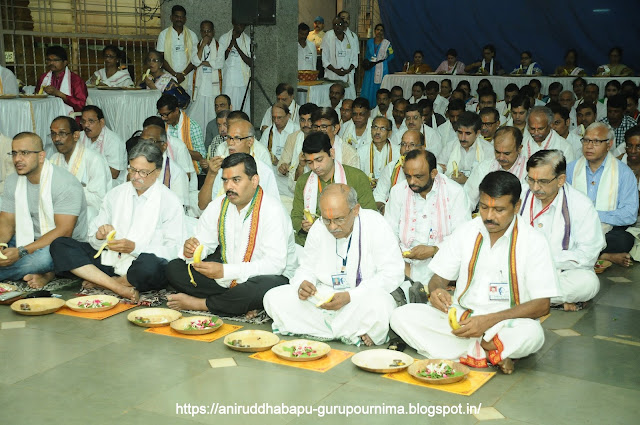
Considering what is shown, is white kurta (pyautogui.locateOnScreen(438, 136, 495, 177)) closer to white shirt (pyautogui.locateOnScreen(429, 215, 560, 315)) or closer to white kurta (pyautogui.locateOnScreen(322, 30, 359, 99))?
white shirt (pyautogui.locateOnScreen(429, 215, 560, 315))

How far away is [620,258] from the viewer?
598 centimetres

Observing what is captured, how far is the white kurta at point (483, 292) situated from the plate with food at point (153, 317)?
1353 millimetres

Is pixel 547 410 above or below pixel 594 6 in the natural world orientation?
below

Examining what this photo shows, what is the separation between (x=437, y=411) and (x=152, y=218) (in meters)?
2.60

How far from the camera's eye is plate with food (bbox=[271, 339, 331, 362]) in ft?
13.0

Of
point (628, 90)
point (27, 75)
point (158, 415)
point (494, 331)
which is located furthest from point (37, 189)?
point (628, 90)

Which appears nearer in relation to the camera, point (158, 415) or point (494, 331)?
point (158, 415)

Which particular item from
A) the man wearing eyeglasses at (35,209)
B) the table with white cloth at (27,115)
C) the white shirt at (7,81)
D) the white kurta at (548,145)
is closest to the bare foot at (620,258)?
the white kurta at (548,145)

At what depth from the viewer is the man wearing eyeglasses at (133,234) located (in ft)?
17.0

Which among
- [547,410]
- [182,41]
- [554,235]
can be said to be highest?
[182,41]

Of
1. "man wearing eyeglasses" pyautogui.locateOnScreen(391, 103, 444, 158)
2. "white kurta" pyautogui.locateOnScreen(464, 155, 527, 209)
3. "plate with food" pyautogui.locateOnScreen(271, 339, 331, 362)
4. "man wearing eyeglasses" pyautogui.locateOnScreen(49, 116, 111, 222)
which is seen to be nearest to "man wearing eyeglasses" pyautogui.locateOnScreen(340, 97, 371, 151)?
"man wearing eyeglasses" pyautogui.locateOnScreen(391, 103, 444, 158)

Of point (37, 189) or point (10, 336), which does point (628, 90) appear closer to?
point (37, 189)

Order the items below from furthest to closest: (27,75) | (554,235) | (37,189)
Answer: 1. (27,75)
2. (37,189)
3. (554,235)

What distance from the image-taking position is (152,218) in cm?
522
